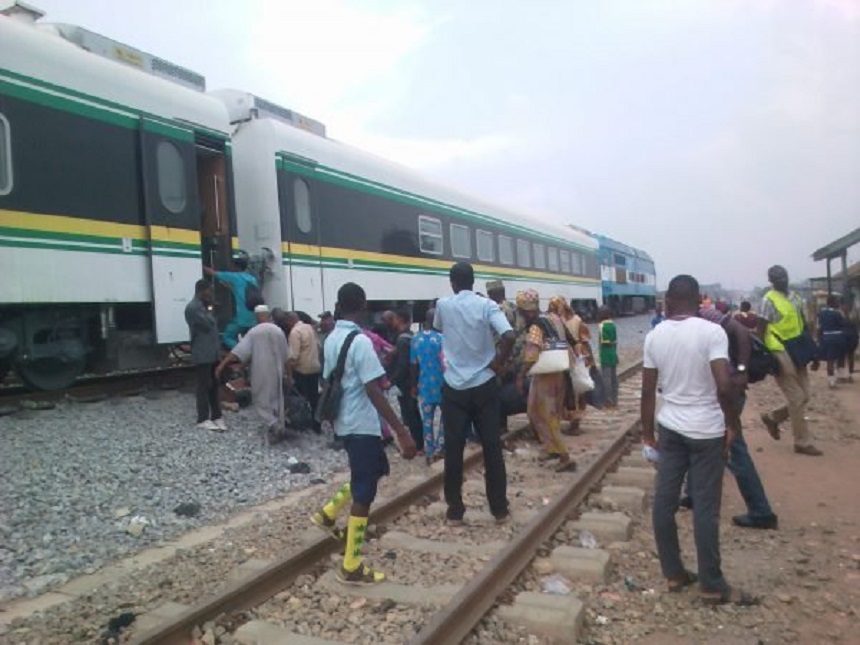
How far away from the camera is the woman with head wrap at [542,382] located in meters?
6.52

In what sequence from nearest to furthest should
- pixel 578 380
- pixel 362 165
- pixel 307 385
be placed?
1. pixel 578 380
2. pixel 307 385
3. pixel 362 165

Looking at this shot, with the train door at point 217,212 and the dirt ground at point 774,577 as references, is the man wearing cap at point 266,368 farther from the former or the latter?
the dirt ground at point 774,577

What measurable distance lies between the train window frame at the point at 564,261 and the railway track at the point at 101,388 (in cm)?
1560

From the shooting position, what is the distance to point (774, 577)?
422cm

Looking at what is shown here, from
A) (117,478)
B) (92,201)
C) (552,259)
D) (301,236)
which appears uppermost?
(552,259)

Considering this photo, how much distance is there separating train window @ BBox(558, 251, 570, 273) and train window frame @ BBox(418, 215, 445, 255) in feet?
31.9

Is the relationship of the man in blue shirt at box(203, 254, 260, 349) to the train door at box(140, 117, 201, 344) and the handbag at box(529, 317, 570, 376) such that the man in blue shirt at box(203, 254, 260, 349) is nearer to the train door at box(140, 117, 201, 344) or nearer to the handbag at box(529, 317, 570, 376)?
the train door at box(140, 117, 201, 344)

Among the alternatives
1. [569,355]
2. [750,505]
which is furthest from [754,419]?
[750,505]

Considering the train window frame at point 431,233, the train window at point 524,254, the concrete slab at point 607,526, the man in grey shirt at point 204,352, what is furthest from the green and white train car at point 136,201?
the train window at point 524,254

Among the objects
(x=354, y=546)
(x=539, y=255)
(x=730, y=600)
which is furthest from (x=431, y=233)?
(x=730, y=600)

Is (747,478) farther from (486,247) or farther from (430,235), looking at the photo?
(486,247)

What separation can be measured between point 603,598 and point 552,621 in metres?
0.56

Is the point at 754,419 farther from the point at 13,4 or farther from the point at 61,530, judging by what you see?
the point at 13,4

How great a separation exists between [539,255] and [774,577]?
700 inches
